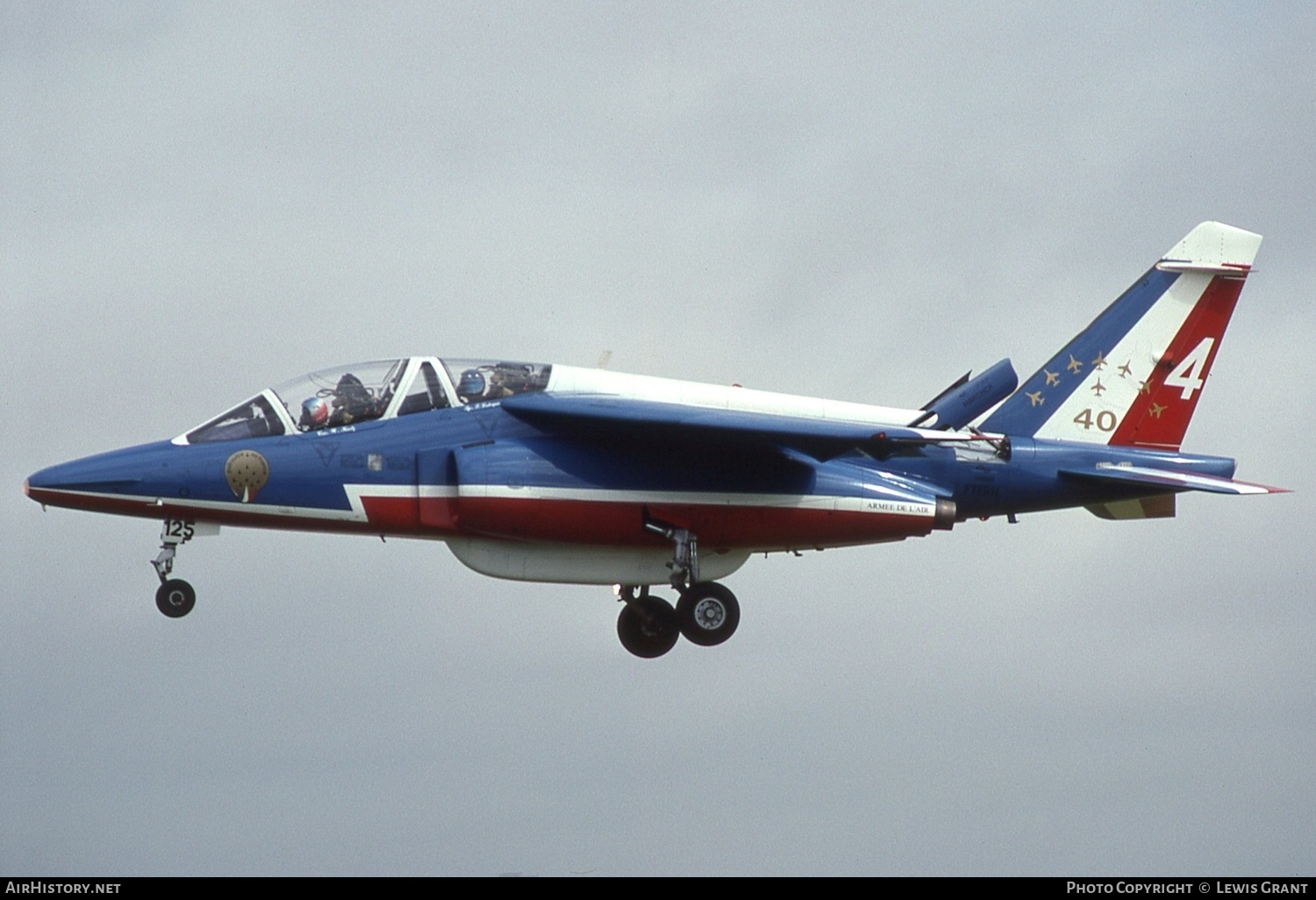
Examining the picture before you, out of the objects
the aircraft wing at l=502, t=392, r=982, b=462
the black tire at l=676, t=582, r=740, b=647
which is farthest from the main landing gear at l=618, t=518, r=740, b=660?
the aircraft wing at l=502, t=392, r=982, b=462

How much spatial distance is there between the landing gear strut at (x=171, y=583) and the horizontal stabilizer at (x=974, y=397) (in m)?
9.40

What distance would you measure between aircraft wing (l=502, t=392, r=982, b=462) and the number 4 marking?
5222 millimetres

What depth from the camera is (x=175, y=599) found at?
23.1m

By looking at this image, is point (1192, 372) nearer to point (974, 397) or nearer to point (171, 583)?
point (974, 397)

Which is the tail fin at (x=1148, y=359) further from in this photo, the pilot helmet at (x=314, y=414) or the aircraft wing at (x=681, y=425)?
the pilot helmet at (x=314, y=414)

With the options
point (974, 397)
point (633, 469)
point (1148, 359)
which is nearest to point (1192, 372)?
point (1148, 359)

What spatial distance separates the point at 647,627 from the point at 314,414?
16.8 ft

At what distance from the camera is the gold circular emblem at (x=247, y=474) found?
2312 cm

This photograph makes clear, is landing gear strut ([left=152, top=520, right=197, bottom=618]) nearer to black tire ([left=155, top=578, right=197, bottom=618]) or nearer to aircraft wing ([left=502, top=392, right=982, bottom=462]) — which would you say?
black tire ([left=155, top=578, right=197, bottom=618])

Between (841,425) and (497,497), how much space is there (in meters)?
4.10

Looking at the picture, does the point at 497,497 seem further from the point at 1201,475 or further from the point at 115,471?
the point at 1201,475
